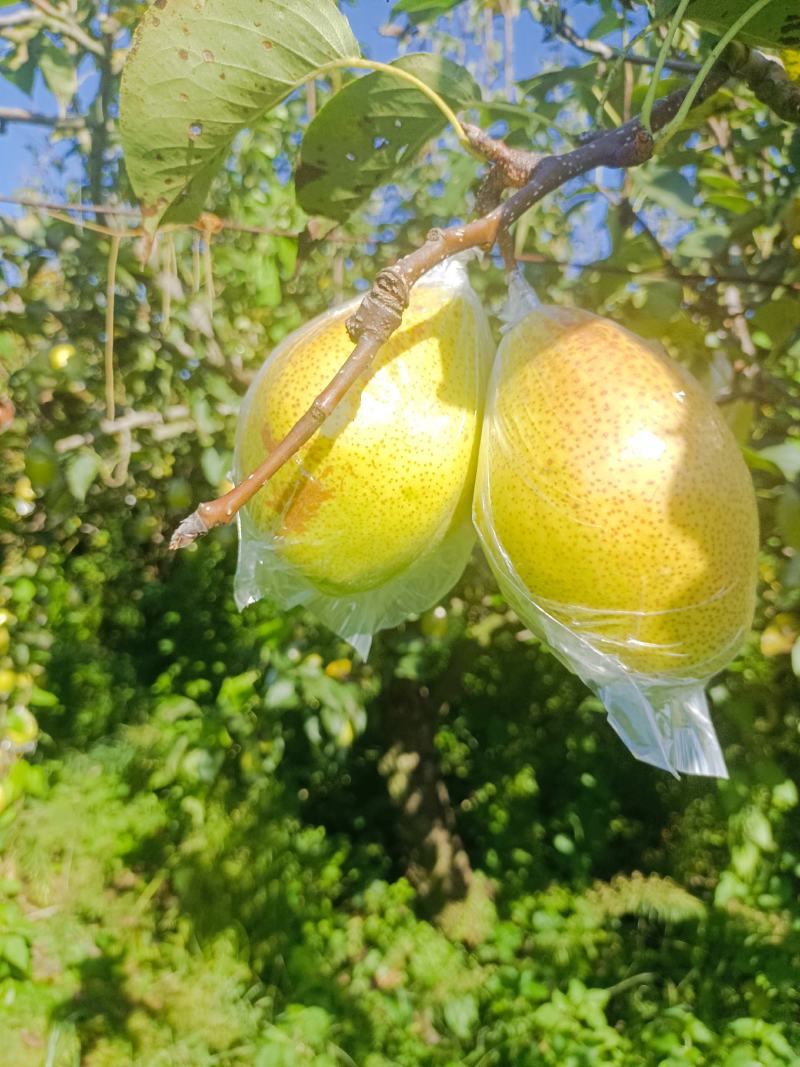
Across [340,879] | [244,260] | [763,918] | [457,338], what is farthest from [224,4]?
[340,879]

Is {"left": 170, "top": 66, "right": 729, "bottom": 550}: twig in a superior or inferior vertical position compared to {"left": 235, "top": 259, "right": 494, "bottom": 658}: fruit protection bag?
superior

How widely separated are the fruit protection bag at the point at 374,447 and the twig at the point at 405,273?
0.08 m

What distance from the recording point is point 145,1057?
7.56 ft

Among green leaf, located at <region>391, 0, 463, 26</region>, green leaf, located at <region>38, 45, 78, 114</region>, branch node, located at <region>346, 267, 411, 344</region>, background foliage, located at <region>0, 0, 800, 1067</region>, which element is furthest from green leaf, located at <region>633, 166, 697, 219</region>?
green leaf, located at <region>38, 45, 78, 114</region>

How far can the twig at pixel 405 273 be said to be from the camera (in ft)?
1.37

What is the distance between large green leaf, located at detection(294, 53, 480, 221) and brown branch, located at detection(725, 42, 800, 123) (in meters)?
0.19

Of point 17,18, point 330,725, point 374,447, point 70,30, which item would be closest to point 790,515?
point 374,447

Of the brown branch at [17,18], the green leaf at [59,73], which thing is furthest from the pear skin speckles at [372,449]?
the green leaf at [59,73]

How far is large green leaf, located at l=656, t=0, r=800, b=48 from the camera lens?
511mm

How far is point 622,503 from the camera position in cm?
54

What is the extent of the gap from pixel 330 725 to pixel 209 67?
149 cm

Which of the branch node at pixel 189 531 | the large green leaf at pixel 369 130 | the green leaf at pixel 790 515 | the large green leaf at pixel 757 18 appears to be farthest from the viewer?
the green leaf at pixel 790 515

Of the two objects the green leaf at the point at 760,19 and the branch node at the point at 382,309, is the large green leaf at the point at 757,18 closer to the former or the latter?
the green leaf at the point at 760,19

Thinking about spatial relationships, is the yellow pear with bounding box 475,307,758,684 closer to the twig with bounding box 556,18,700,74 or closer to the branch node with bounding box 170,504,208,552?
the branch node with bounding box 170,504,208,552
